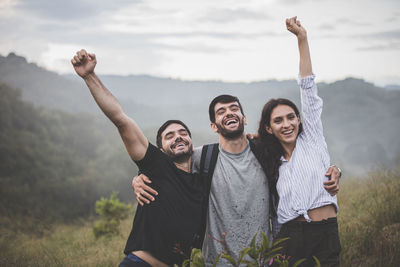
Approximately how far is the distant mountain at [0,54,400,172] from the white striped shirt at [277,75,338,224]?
51107 mm

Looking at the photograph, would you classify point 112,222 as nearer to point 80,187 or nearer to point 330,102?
point 80,187

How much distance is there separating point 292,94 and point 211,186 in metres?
117

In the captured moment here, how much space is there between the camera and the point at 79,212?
1093 inches

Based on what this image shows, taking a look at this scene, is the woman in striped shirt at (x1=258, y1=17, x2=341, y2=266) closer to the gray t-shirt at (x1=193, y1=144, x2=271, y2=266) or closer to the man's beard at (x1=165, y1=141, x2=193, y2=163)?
the gray t-shirt at (x1=193, y1=144, x2=271, y2=266)

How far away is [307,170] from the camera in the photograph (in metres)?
2.77

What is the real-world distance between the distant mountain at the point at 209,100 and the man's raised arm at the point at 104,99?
5160 centimetres

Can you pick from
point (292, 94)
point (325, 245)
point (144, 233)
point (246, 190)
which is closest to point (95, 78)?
point (144, 233)

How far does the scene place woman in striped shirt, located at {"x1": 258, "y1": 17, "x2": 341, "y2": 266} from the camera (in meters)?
2.67

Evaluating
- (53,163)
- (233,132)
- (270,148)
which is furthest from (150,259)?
(53,163)

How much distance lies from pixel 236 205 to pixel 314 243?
750mm

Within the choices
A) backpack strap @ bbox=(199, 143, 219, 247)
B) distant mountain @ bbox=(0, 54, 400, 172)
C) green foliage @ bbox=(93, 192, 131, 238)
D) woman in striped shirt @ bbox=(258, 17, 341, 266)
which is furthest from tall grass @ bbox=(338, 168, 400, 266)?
distant mountain @ bbox=(0, 54, 400, 172)

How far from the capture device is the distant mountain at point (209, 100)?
71875 mm

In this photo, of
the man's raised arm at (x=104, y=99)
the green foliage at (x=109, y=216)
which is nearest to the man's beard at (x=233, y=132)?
the man's raised arm at (x=104, y=99)

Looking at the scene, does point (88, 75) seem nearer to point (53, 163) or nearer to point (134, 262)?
point (134, 262)
